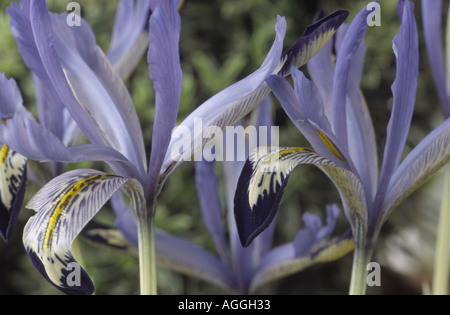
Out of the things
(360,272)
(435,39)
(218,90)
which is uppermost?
(218,90)

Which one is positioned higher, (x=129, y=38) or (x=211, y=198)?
(x=129, y=38)

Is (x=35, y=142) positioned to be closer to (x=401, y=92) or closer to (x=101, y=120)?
(x=101, y=120)

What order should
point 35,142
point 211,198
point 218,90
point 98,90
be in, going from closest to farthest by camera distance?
point 35,142 < point 98,90 < point 211,198 < point 218,90

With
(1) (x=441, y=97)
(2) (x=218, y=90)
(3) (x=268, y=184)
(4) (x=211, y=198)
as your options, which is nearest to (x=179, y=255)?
(4) (x=211, y=198)

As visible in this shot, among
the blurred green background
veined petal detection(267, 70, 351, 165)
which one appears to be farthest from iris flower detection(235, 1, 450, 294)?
the blurred green background

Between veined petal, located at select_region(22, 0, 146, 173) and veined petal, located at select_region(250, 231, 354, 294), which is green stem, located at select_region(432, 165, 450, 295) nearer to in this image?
veined petal, located at select_region(250, 231, 354, 294)

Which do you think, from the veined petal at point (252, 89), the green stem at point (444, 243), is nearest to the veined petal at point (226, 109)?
the veined petal at point (252, 89)
